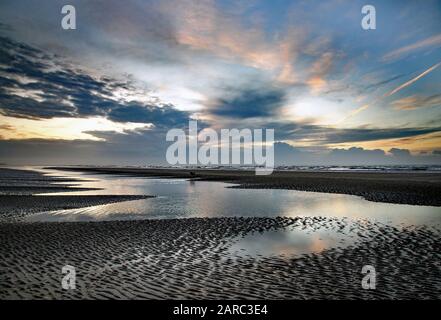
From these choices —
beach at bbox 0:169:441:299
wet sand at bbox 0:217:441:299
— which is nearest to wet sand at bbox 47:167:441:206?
beach at bbox 0:169:441:299

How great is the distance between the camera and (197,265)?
37.5 ft

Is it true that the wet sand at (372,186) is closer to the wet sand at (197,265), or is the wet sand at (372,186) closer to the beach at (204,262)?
the beach at (204,262)

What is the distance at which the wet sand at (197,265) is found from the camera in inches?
358

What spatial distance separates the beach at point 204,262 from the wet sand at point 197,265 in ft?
0.10

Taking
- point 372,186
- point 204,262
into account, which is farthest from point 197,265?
point 372,186

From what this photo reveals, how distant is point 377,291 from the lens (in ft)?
29.7

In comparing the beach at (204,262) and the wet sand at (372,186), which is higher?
the wet sand at (372,186)

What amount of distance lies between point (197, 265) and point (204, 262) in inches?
16.2

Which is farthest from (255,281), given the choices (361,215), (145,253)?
(361,215)

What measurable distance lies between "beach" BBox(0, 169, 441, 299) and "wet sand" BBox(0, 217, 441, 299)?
0.03 m

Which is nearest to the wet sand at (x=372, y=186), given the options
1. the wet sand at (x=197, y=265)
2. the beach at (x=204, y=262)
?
the beach at (x=204, y=262)

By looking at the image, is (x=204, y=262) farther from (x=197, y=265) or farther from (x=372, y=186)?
(x=372, y=186)
